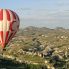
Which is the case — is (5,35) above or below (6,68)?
above

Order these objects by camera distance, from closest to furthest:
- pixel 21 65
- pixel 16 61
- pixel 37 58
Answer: pixel 21 65
pixel 16 61
pixel 37 58

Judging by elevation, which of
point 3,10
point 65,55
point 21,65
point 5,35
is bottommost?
point 65,55

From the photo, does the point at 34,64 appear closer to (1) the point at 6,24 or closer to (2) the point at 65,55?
(2) the point at 65,55

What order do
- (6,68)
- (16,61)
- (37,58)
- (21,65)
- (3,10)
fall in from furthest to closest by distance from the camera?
(37,58) → (16,61) → (21,65) → (6,68) → (3,10)

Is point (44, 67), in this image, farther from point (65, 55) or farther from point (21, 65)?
point (65, 55)

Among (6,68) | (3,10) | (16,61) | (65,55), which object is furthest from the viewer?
(65,55)

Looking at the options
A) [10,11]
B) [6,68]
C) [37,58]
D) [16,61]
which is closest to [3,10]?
[10,11]

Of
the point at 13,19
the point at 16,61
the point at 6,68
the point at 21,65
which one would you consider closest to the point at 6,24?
the point at 13,19

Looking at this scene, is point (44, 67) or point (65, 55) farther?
point (65, 55)

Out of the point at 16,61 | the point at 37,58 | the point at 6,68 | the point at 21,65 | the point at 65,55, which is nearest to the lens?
the point at 6,68
